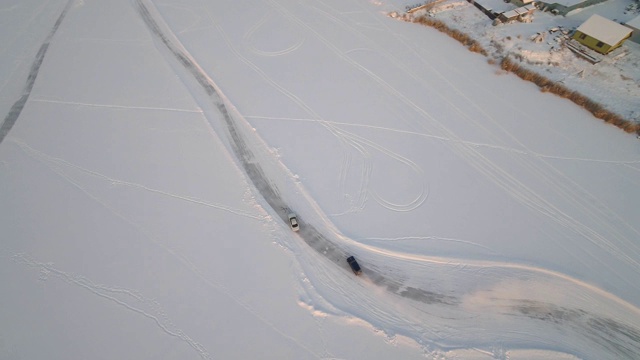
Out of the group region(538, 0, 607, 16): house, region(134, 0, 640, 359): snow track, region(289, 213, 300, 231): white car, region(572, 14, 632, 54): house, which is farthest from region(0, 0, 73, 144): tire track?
region(538, 0, 607, 16): house

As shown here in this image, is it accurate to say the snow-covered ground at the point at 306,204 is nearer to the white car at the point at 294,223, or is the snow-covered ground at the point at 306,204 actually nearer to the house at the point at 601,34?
the white car at the point at 294,223

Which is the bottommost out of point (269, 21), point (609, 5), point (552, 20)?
point (269, 21)

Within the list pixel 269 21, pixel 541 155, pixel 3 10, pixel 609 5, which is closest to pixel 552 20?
pixel 609 5

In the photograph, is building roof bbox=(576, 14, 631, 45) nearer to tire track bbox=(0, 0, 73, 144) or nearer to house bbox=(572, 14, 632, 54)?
house bbox=(572, 14, 632, 54)

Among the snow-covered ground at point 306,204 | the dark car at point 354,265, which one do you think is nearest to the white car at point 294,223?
the snow-covered ground at point 306,204

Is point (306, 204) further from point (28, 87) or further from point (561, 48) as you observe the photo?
point (28, 87)

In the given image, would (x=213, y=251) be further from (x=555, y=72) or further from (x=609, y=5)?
(x=609, y=5)
